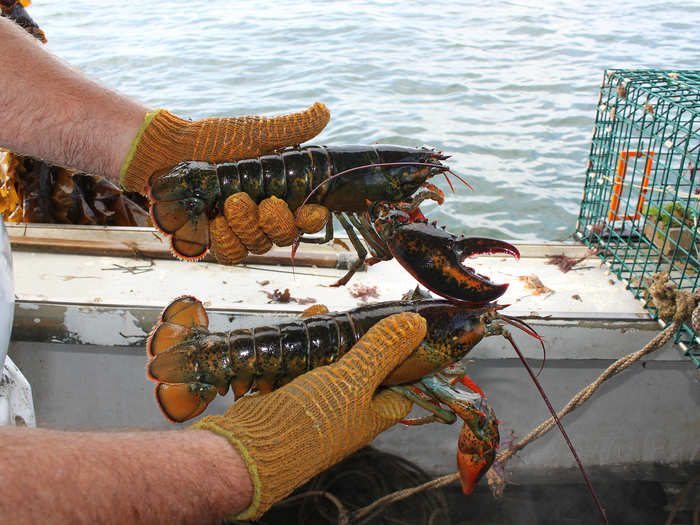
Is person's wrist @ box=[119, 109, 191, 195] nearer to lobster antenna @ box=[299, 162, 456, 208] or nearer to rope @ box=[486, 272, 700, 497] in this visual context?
lobster antenna @ box=[299, 162, 456, 208]

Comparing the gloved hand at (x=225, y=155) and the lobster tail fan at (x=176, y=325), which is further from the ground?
the gloved hand at (x=225, y=155)

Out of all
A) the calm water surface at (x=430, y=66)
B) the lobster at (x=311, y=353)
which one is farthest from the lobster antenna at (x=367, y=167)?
the calm water surface at (x=430, y=66)

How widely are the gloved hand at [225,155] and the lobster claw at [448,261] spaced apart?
0.34 metres

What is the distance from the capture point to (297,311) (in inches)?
88.0

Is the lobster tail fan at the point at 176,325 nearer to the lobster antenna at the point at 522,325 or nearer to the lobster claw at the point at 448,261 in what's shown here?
the lobster claw at the point at 448,261

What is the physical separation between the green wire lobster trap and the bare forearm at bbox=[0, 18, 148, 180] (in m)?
1.97

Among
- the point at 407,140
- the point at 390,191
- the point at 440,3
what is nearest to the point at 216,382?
the point at 390,191

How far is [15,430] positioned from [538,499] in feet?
7.44

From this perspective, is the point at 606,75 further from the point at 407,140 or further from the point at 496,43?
the point at 496,43

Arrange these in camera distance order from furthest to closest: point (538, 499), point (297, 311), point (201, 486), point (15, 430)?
point (538, 499)
point (297, 311)
point (201, 486)
point (15, 430)

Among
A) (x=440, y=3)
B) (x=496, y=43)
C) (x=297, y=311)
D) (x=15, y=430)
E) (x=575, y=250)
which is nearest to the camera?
(x=15, y=430)

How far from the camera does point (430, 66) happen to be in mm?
9234

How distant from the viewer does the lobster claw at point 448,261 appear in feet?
5.61

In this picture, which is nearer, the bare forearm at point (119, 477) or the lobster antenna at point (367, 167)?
the bare forearm at point (119, 477)
